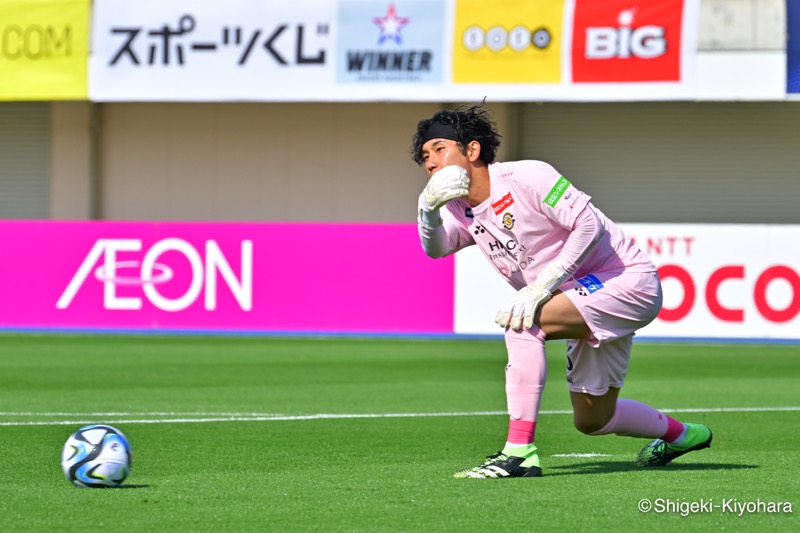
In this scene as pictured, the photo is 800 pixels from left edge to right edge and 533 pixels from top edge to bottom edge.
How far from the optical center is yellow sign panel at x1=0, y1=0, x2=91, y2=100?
23.4 meters

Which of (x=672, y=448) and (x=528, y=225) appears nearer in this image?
(x=528, y=225)

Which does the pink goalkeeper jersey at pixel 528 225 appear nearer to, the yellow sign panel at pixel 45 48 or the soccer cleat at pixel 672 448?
the soccer cleat at pixel 672 448

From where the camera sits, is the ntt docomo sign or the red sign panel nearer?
the ntt docomo sign

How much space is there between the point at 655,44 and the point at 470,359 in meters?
8.42

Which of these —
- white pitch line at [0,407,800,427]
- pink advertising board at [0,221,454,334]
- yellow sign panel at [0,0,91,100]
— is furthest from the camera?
yellow sign panel at [0,0,91,100]

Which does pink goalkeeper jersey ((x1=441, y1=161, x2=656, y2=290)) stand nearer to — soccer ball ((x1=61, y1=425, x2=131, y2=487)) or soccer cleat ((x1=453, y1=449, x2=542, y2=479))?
soccer cleat ((x1=453, y1=449, x2=542, y2=479))

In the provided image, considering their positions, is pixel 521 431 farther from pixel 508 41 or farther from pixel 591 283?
pixel 508 41

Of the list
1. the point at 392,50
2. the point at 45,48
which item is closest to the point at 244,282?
the point at 392,50

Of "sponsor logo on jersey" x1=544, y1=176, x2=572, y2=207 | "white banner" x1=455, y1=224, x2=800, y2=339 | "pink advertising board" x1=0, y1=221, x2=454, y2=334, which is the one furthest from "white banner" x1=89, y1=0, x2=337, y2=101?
"sponsor logo on jersey" x1=544, y1=176, x2=572, y2=207

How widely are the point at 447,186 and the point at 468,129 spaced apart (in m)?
0.42

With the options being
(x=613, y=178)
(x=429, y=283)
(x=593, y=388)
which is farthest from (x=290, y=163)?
(x=593, y=388)

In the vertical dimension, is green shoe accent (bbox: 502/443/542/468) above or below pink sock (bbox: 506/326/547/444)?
below

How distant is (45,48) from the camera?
2348 centimetres

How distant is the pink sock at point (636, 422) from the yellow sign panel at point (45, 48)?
57.4 ft
